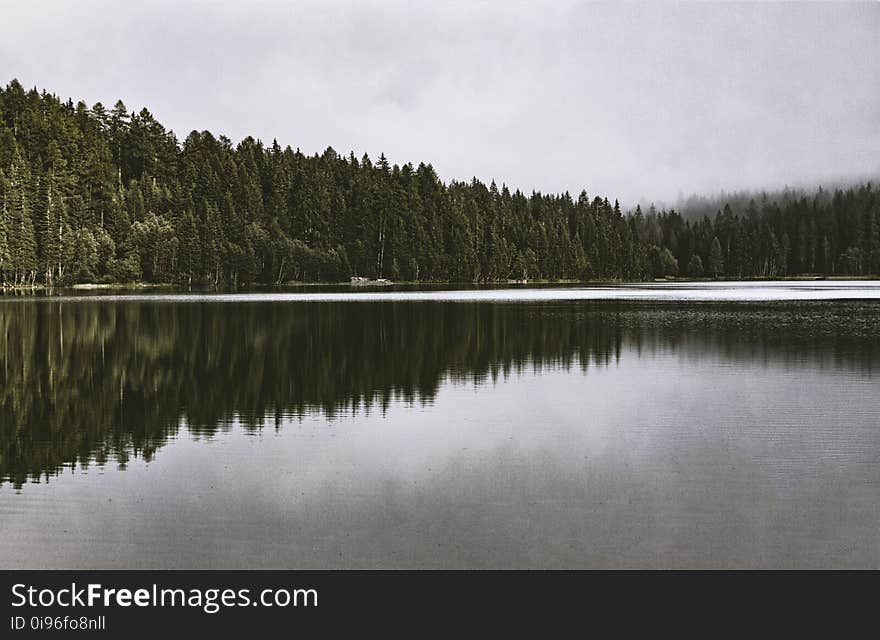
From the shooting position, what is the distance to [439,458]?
45.3 ft

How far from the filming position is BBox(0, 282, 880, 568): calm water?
380 inches

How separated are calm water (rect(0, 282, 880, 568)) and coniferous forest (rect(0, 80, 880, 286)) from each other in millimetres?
91650

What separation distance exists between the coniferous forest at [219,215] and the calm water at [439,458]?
301ft

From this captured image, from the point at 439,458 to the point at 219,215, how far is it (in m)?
139

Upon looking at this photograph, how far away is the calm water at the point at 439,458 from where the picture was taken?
31.7 feet

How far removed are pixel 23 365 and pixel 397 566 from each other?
69.4 ft

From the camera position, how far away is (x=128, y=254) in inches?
4833
